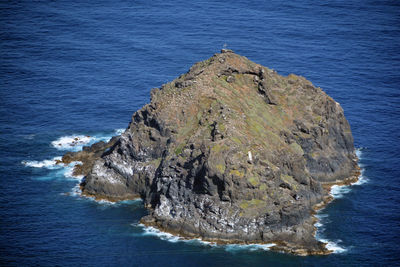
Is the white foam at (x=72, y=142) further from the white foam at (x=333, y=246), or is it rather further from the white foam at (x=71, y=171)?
the white foam at (x=333, y=246)

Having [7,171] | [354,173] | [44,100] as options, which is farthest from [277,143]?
[44,100]

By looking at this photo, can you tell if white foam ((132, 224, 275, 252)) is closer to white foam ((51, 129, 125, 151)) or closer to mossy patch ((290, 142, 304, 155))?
mossy patch ((290, 142, 304, 155))

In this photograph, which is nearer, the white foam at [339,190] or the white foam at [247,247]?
the white foam at [247,247]

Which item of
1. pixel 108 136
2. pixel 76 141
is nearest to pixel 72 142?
pixel 76 141

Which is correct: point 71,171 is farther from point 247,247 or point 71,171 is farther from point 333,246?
point 333,246

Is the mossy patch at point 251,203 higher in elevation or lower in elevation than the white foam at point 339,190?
lower

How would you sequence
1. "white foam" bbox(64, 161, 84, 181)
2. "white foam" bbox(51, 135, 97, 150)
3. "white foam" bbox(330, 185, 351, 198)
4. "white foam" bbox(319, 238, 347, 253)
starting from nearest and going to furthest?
"white foam" bbox(319, 238, 347, 253)
"white foam" bbox(330, 185, 351, 198)
"white foam" bbox(64, 161, 84, 181)
"white foam" bbox(51, 135, 97, 150)

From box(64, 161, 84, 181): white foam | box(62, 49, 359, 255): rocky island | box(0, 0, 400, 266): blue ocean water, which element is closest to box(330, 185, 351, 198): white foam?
box(0, 0, 400, 266): blue ocean water

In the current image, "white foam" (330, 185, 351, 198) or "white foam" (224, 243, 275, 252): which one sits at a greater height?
"white foam" (330, 185, 351, 198)

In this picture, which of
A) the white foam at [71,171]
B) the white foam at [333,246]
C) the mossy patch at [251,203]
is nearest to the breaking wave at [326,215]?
the white foam at [333,246]

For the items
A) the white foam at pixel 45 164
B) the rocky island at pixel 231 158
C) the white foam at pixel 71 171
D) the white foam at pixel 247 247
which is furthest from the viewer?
the white foam at pixel 45 164
